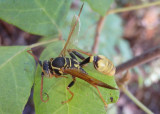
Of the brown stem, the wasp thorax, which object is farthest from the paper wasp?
the brown stem

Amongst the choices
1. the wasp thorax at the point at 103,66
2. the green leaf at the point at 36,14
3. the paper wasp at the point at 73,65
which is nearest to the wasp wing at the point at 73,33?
the paper wasp at the point at 73,65

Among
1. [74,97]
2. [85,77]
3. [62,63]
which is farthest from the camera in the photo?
[62,63]

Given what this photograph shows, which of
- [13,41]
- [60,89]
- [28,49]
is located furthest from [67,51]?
[13,41]

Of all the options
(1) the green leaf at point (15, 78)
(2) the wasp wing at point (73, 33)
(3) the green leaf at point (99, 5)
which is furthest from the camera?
(2) the wasp wing at point (73, 33)

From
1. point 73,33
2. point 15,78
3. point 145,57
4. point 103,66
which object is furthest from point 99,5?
point 15,78

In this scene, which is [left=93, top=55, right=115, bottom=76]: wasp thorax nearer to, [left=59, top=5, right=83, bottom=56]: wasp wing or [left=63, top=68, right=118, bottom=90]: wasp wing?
[left=63, top=68, right=118, bottom=90]: wasp wing

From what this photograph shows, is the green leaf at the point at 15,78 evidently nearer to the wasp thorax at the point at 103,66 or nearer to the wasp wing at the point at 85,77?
the wasp wing at the point at 85,77

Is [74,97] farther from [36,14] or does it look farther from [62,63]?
[36,14]
